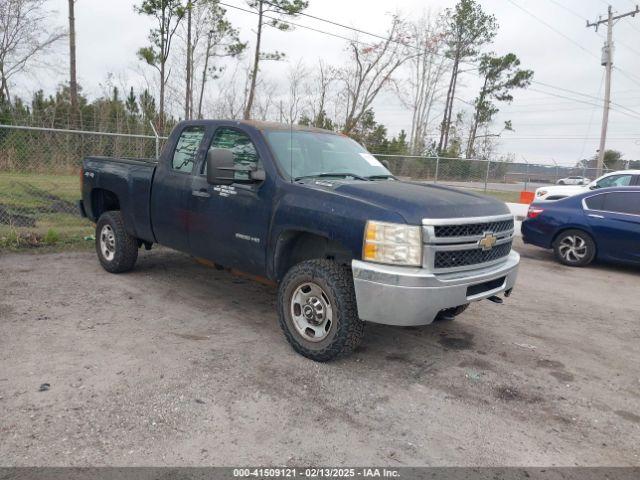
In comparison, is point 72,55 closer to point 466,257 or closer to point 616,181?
point 616,181

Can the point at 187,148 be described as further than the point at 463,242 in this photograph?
Yes

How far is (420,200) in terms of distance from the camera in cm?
387

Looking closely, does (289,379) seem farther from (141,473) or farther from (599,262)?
(599,262)

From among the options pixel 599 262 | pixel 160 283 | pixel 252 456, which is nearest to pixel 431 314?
pixel 252 456

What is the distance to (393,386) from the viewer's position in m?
3.77

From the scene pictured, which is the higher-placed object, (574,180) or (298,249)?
(574,180)

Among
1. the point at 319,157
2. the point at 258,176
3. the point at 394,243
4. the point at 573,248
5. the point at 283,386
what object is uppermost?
the point at 319,157

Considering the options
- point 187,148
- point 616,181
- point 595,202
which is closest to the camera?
point 187,148

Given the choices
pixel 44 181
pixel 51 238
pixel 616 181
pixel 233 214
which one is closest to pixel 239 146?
pixel 233 214

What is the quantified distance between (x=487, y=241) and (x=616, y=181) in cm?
951

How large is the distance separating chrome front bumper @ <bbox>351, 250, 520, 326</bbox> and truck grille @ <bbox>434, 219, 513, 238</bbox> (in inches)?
12.1

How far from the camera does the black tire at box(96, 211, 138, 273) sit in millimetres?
6211

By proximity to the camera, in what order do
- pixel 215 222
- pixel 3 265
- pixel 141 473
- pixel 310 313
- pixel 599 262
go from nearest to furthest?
pixel 141 473, pixel 310 313, pixel 215 222, pixel 3 265, pixel 599 262

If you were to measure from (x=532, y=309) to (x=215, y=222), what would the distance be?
12.3 ft
